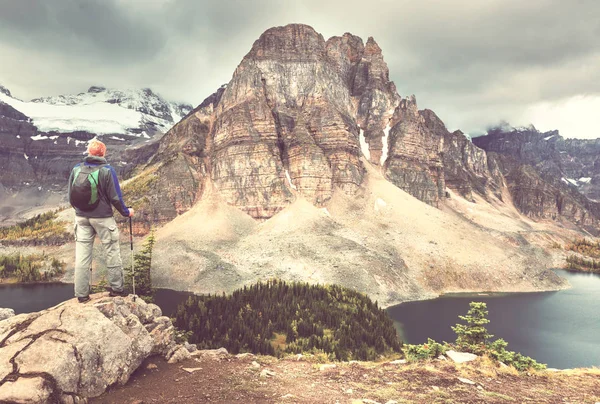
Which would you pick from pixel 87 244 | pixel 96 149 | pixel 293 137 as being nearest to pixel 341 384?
pixel 87 244

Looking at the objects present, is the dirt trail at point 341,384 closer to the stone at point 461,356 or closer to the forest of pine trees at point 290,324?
the stone at point 461,356

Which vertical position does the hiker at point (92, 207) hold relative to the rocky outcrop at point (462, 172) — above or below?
below

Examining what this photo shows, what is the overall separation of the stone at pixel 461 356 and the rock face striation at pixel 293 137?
76.9m

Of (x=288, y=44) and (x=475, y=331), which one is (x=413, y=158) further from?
(x=475, y=331)

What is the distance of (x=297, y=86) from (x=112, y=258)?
10612 centimetres

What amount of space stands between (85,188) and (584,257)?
17186 cm

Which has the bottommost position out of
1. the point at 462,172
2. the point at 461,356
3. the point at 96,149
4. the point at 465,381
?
the point at 461,356

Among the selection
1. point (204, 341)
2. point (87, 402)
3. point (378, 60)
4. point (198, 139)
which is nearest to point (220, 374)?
point (87, 402)

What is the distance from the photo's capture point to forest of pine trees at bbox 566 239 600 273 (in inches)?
4668

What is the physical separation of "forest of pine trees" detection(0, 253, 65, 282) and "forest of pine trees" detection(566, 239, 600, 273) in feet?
534

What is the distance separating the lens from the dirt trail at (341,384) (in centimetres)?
882

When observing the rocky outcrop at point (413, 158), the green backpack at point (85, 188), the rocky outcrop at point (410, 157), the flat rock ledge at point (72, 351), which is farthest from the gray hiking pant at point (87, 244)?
the rocky outcrop at point (413, 158)

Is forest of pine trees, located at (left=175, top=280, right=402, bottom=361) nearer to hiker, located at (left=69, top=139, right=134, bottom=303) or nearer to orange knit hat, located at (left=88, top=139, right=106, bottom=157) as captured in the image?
hiker, located at (left=69, top=139, right=134, bottom=303)

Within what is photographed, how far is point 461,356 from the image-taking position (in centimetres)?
1398
